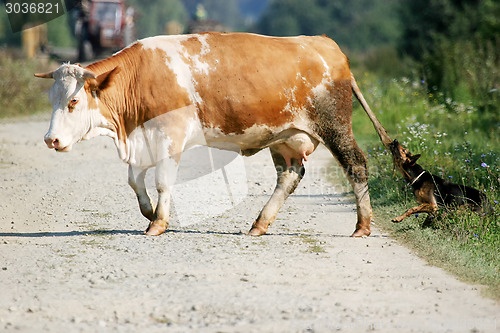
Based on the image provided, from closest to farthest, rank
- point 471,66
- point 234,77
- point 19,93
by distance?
point 234,77 → point 471,66 → point 19,93

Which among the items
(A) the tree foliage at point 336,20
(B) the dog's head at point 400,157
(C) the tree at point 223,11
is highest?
(B) the dog's head at point 400,157

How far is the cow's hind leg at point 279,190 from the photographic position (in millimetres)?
7973

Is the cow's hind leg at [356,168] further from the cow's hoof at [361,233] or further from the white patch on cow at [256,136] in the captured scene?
the white patch on cow at [256,136]

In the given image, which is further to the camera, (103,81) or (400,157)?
(400,157)

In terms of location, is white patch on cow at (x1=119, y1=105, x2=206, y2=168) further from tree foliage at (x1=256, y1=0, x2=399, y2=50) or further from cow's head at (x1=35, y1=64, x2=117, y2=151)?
tree foliage at (x1=256, y1=0, x2=399, y2=50)

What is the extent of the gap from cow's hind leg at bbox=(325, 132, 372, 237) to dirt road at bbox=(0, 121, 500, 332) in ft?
0.71

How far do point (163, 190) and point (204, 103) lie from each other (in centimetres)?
96

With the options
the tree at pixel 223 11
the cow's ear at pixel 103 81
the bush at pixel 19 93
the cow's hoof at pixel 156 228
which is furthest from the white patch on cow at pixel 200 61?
the tree at pixel 223 11

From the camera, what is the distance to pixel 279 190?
816 cm

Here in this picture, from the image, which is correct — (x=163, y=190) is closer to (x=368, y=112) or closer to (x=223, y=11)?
(x=368, y=112)

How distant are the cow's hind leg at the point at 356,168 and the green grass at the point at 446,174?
444 millimetres

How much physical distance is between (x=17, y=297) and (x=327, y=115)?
360cm

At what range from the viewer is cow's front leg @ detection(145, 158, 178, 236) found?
761cm

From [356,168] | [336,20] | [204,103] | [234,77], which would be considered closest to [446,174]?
[356,168]
